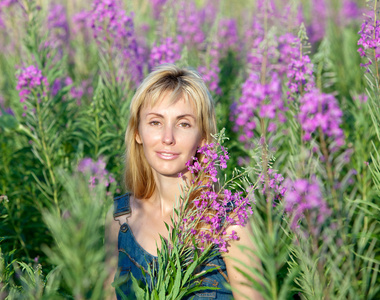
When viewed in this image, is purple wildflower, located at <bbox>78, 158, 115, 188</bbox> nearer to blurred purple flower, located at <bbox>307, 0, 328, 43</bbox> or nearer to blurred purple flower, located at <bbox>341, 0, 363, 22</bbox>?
blurred purple flower, located at <bbox>307, 0, 328, 43</bbox>

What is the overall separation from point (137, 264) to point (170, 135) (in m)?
0.75

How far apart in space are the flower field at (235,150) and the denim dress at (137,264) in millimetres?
178

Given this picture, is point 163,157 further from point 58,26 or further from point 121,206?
point 58,26

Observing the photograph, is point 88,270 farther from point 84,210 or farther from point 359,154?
point 359,154

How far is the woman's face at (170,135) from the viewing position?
232 centimetres

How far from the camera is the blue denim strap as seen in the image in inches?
102

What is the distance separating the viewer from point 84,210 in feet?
3.67

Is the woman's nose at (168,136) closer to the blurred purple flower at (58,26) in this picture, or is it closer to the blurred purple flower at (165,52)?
the blurred purple flower at (165,52)

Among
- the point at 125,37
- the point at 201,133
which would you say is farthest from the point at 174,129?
the point at 125,37

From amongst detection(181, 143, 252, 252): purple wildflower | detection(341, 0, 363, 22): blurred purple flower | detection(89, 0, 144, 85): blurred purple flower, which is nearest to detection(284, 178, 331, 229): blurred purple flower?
detection(181, 143, 252, 252): purple wildflower

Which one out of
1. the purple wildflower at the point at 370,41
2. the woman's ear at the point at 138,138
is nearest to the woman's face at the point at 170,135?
the woman's ear at the point at 138,138

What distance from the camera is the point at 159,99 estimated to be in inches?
96.2

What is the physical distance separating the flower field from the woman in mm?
250

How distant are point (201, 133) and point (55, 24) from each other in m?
5.32
